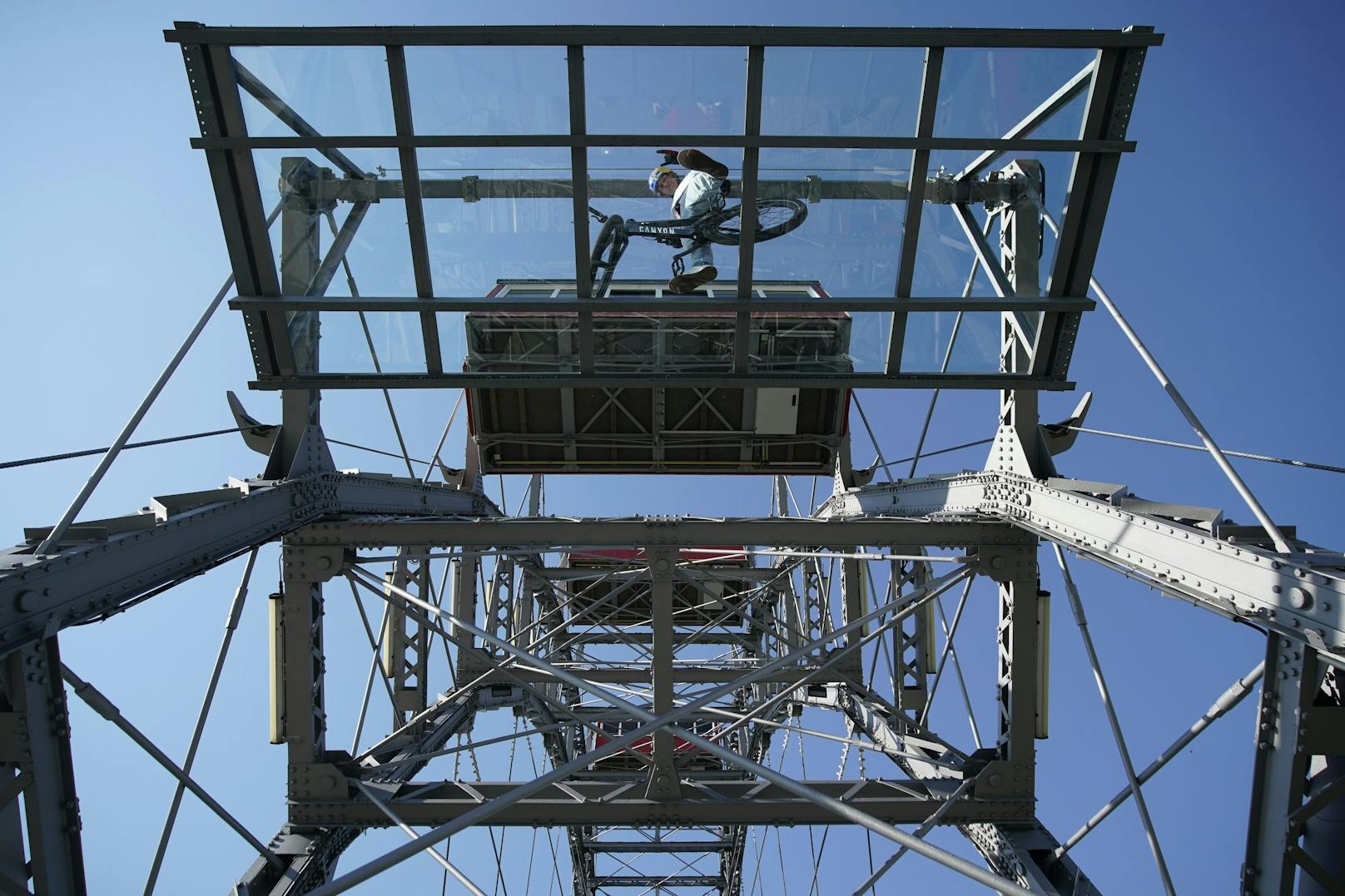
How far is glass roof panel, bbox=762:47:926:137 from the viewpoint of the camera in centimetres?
729

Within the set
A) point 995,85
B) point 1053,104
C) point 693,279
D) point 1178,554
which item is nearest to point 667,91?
point 693,279

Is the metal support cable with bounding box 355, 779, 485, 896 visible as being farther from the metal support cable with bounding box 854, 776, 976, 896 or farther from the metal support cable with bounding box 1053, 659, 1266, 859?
the metal support cable with bounding box 1053, 659, 1266, 859

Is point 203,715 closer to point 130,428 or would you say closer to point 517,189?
point 130,428

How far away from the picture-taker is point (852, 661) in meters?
13.3

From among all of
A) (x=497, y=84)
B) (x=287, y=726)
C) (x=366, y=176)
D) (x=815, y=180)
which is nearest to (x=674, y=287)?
(x=815, y=180)

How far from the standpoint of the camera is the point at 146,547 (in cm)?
566

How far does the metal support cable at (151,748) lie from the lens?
5.36m

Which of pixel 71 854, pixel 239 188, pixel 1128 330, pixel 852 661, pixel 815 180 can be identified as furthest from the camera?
pixel 852 661

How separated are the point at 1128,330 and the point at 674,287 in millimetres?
4104

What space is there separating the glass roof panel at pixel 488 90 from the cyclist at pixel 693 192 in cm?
118

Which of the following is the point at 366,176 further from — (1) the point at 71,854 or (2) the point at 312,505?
(1) the point at 71,854

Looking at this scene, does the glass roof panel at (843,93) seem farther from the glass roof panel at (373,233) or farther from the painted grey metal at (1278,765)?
the painted grey metal at (1278,765)

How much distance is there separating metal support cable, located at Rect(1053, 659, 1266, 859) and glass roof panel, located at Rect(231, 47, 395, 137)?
816 centimetres

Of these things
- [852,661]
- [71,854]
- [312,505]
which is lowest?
[71,854]
